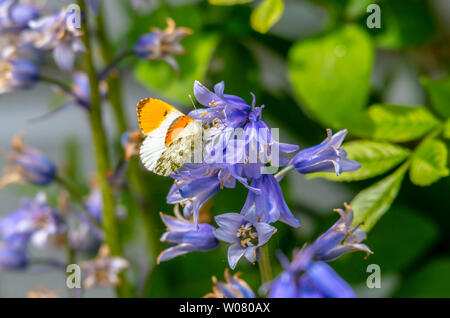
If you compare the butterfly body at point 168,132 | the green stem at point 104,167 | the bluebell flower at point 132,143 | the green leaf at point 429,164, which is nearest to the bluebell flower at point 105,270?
the green stem at point 104,167

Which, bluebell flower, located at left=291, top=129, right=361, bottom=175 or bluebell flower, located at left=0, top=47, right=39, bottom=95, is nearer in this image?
bluebell flower, located at left=291, top=129, right=361, bottom=175

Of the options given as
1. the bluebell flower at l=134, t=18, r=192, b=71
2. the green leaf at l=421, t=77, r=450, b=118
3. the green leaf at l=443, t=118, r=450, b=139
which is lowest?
the green leaf at l=443, t=118, r=450, b=139

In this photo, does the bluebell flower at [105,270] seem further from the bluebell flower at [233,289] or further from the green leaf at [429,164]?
the green leaf at [429,164]

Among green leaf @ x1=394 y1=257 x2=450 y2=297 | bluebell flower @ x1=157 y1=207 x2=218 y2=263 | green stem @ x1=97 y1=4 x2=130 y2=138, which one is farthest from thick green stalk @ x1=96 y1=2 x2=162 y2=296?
green leaf @ x1=394 y1=257 x2=450 y2=297

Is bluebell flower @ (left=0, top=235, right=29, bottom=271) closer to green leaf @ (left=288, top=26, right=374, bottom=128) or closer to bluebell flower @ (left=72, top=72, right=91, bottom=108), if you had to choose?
bluebell flower @ (left=72, top=72, right=91, bottom=108)

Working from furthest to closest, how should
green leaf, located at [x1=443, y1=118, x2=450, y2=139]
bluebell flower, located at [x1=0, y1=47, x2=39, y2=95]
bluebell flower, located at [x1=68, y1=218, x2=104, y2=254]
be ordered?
bluebell flower, located at [x1=68, y1=218, x2=104, y2=254] → bluebell flower, located at [x1=0, y1=47, x2=39, y2=95] → green leaf, located at [x1=443, y1=118, x2=450, y2=139]
